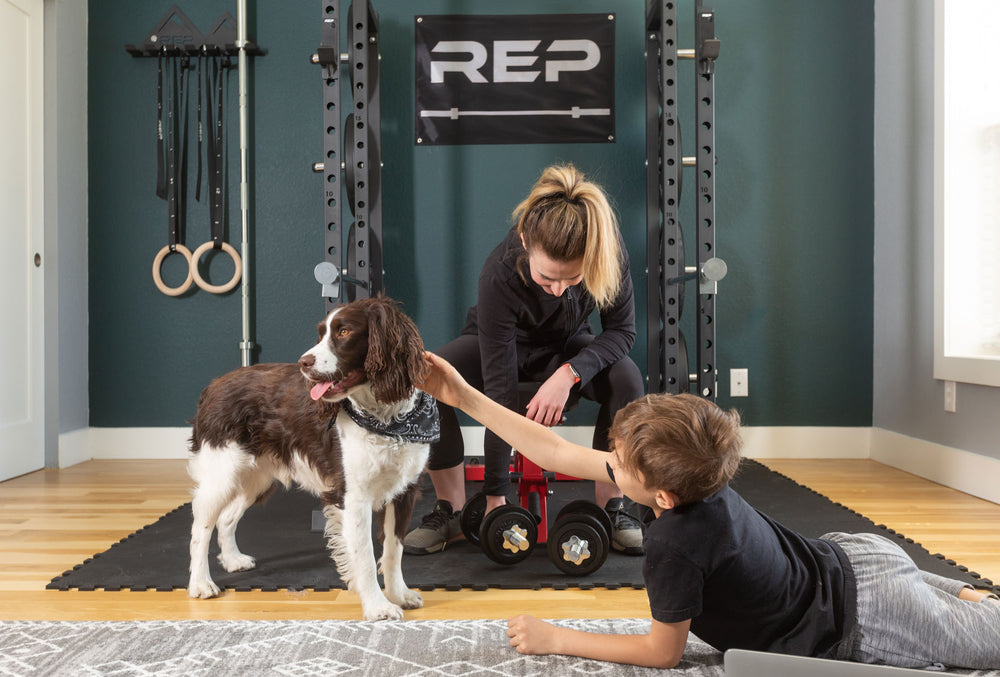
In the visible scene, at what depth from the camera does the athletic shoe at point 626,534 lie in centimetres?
202

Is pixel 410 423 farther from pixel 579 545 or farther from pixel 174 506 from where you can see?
pixel 174 506

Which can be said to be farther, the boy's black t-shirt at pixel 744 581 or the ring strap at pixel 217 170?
the ring strap at pixel 217 170

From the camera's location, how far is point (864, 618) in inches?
44.0

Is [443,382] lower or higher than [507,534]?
higher

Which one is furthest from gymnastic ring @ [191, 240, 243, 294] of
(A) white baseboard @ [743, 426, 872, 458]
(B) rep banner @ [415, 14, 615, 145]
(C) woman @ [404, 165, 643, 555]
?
(A) white baseboard @ [743, 426, 872, 458]

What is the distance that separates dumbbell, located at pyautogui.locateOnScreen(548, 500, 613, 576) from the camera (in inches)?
70.8

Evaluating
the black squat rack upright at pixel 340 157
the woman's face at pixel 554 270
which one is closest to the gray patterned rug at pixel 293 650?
the woman's face at pixel 554 270

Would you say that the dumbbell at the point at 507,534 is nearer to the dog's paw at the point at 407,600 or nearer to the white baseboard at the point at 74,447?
the dog's paw at the point at 407,600

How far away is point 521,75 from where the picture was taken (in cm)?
336

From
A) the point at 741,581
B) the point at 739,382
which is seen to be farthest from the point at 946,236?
the point at 741,581

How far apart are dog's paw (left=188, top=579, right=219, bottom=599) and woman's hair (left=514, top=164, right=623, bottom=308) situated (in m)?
1.03

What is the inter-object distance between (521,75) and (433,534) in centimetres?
215

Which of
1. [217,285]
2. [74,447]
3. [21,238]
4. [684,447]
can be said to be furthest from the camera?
[217,285]

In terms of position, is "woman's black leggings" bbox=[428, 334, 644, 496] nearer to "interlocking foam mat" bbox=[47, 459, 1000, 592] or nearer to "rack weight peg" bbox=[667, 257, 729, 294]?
"interlocking foam mat" bbox=[47, 459, 1000, 592]
